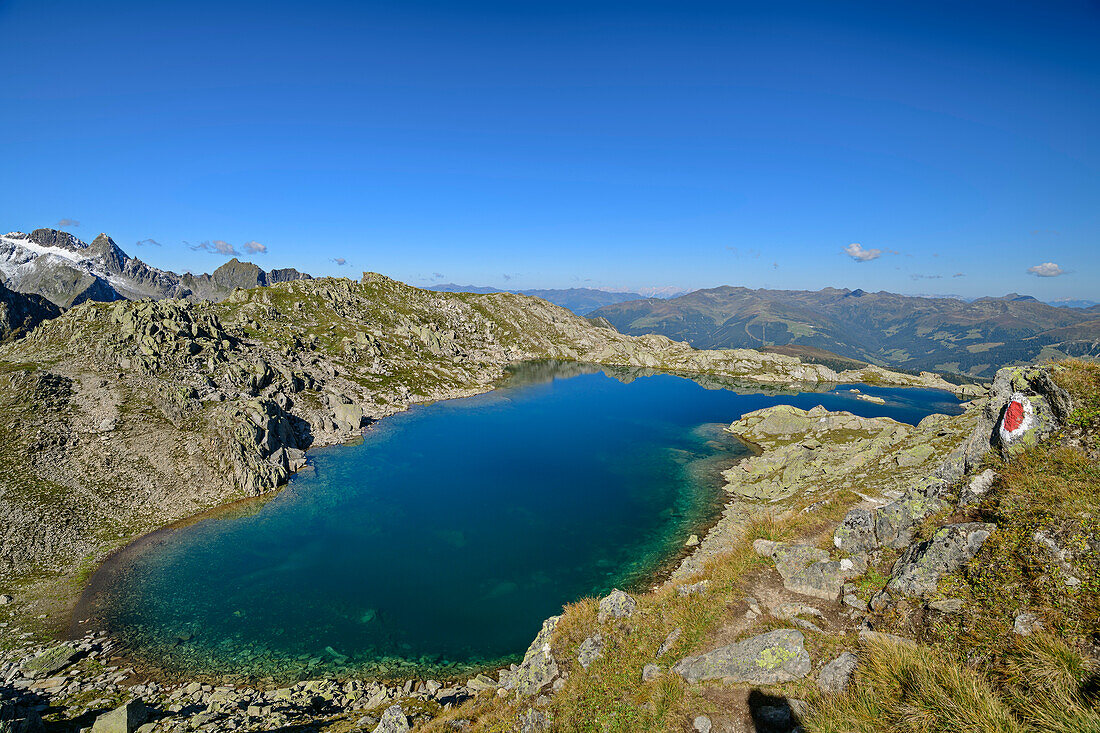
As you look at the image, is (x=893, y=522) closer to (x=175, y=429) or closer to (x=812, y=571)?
(x=812, y=571)

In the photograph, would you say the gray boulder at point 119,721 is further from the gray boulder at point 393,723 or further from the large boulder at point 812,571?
the large boulder at point 812,571

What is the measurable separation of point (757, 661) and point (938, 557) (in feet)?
20.8

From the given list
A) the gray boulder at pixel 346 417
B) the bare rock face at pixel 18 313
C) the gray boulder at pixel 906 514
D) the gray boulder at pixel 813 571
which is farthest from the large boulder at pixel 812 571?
the bare rock face at pixel 18 313

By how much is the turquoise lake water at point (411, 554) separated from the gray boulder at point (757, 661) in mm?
22532

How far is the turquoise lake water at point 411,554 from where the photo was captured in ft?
104

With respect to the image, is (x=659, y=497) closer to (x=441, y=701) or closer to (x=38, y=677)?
(x=441, y=701)

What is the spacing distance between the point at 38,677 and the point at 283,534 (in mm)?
21115

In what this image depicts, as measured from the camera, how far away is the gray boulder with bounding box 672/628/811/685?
1209cm

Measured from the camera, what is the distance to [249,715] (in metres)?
24.2

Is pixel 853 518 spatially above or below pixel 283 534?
above

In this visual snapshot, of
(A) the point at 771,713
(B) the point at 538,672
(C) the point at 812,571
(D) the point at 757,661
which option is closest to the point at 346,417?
(B) the point at 538,672

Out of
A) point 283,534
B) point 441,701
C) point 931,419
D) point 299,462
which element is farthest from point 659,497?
point 299,462

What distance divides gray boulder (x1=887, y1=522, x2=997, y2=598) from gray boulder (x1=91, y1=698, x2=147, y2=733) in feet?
118

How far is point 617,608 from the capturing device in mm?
18969
